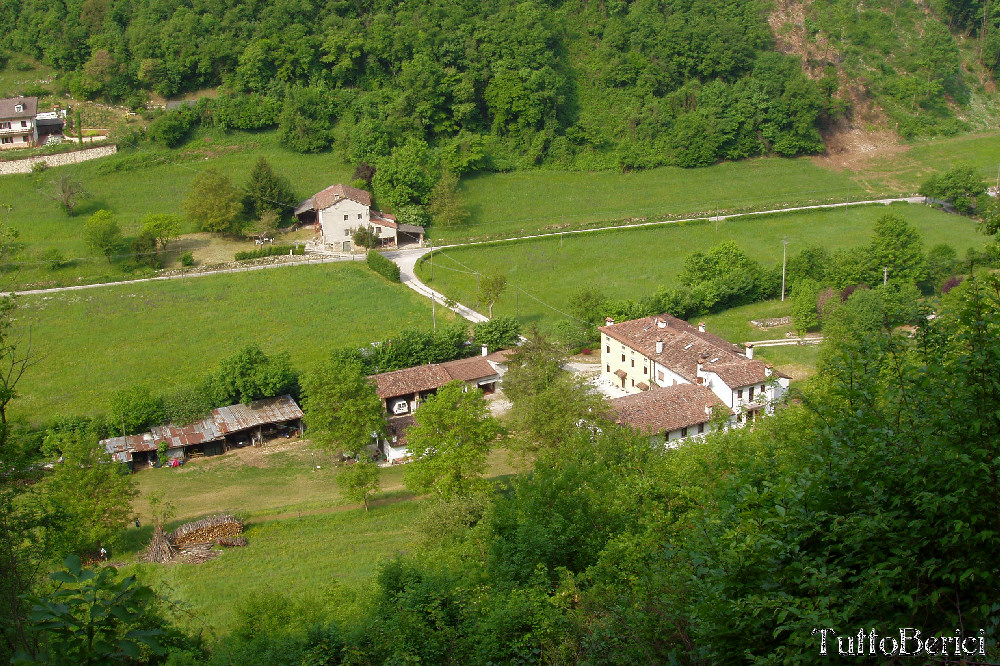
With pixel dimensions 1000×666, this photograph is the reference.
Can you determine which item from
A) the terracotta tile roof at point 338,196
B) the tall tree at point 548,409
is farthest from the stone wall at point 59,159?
the tall tree at point 548,409

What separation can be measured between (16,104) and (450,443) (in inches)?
1880

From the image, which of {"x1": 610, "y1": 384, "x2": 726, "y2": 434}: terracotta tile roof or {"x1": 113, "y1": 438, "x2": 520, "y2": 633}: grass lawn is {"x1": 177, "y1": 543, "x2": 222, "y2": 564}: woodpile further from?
{"x1": 610, "y1": 384, "x2": 726, "y2": 434}: terracotta tile roof

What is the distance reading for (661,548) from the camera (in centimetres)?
1255

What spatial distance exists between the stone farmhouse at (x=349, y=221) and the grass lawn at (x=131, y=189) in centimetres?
411

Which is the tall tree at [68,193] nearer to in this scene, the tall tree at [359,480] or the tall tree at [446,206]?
the tall tree at [446,206]

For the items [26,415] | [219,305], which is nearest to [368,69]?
[219,305]

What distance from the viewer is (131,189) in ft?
→ 179

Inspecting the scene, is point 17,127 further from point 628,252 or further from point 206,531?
point 206,531

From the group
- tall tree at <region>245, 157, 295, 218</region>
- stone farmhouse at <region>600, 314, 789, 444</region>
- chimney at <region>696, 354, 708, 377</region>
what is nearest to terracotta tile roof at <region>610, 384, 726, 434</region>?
stone farmhouse at <region>600, 314, 789, 444</region>

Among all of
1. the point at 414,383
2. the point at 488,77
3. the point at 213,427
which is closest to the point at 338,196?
the point at 488,77

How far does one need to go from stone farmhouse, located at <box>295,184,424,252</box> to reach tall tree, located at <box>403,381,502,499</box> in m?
24.0

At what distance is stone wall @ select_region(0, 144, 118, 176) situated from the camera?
55.4m

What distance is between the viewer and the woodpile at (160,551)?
982 inches

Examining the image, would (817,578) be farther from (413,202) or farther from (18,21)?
(18,21)
